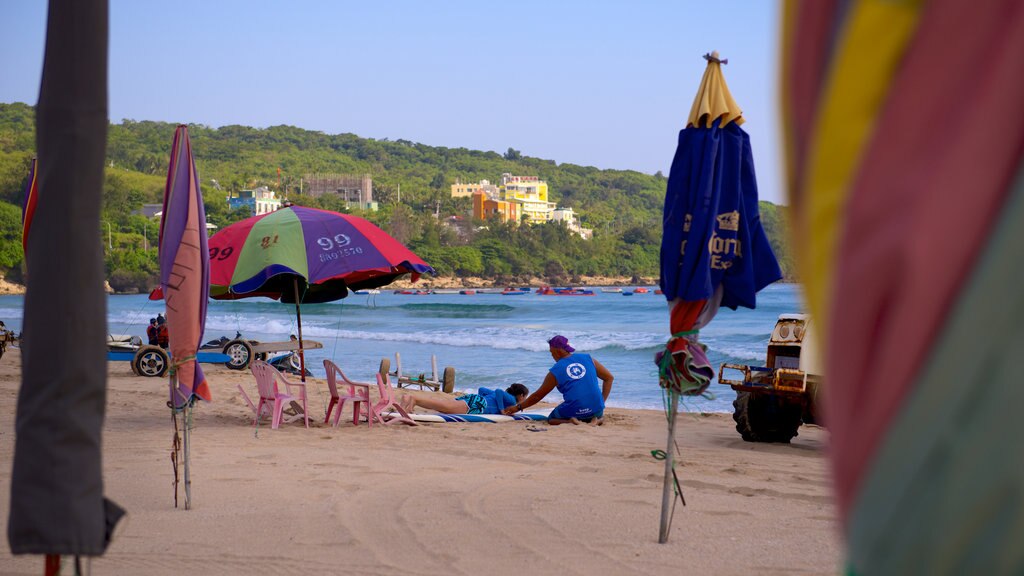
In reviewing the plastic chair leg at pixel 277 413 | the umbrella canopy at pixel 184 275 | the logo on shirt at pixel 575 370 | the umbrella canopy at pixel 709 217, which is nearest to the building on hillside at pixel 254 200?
the plastic chair leg at pixel 277 413

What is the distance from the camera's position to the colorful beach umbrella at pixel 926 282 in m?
0.80

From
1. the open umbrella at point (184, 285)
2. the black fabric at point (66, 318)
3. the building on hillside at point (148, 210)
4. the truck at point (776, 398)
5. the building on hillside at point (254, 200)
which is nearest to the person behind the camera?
the black fabric at point (66, 318)

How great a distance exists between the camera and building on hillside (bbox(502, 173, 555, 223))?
12514 cm

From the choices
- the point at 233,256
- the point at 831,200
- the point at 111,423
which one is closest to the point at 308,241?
the point at 233,256

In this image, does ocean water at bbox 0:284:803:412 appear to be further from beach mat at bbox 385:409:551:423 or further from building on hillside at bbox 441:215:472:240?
building on hillside at bbox 441:215:472:240

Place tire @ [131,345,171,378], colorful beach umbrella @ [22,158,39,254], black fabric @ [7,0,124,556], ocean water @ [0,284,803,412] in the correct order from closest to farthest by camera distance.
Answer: black fabric @ [7,0,124,556] → colorful beach umbrella @ [22,158,39,254] → tire @ [131,345,171,378] → ocean water @ [0,284,803,412]

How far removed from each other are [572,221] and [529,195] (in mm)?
20351

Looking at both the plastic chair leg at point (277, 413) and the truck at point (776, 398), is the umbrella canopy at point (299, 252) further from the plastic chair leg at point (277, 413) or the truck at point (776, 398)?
the truck at point (776, 398)

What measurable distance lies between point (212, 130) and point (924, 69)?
148 meters

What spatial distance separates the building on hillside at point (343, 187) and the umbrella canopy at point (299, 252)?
104 m

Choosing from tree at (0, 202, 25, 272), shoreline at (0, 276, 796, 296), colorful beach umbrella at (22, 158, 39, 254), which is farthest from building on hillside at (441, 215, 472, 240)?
colorful beach umbrella at (22, 158, 39, 254)

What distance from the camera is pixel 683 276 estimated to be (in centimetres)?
507

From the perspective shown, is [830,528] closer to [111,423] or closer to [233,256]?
[233,256]

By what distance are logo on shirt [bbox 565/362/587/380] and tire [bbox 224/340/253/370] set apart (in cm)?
988
